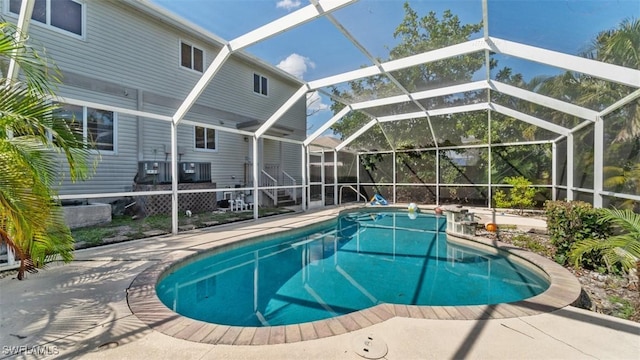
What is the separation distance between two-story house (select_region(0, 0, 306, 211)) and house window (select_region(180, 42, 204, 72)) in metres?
0.04

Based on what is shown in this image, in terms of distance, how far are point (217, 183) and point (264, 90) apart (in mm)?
5220

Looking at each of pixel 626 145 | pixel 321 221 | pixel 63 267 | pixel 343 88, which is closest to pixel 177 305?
pixel 63 267

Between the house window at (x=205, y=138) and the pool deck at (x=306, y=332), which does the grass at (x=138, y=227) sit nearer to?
the pool deck at (x=306, y=332)

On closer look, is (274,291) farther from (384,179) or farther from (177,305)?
(384,179)

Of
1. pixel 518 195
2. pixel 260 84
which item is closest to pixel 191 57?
pixel 260 84

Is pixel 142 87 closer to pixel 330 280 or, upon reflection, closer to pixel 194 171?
pixel 194 171

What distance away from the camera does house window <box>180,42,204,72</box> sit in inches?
422

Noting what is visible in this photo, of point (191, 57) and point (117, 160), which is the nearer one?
point (117, 160)

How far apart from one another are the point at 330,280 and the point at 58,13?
32.2ft

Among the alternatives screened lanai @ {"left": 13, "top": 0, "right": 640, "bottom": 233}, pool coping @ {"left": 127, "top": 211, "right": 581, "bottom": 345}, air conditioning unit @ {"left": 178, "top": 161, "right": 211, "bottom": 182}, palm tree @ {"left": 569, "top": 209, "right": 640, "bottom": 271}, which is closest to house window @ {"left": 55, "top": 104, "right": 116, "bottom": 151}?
air conditioning unit @ {"left": 178, "top": 161, "right": 211, "bottom": 182}

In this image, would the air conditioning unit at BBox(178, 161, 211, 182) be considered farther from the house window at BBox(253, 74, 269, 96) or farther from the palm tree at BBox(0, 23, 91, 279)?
the palm tree at BBox(0, 23, 91, 279)

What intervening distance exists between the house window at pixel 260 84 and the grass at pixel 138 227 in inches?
254

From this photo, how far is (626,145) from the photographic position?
499 centimetres

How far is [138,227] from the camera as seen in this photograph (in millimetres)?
7441
